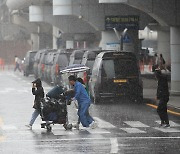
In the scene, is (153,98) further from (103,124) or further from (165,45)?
(165,45)

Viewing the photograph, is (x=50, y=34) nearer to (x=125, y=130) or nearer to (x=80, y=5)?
(x=80, y=5)

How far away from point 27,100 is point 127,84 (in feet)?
14.8

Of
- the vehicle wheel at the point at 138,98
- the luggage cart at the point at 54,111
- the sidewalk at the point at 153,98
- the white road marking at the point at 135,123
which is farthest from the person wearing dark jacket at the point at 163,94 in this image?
the vehicle wheel at the point at 138,98

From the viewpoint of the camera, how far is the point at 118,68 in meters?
32.0

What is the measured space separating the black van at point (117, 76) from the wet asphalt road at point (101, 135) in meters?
1.85

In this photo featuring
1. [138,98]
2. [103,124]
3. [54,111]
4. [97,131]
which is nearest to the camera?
[97,131]

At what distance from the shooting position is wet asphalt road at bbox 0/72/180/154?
17.6 metres

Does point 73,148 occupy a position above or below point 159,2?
below

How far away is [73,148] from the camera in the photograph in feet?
58.1

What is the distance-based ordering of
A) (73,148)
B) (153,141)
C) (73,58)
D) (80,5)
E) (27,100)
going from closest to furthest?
(73,148)
(153,141)
(27,100)
(73,58)
(80,5)

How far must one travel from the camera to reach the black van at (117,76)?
31.9m

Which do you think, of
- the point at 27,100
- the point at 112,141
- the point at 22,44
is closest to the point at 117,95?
the point at 27,100

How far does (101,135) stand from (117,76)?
1143cm

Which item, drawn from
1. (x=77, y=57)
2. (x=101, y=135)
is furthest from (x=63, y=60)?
(x=101, y=135)
